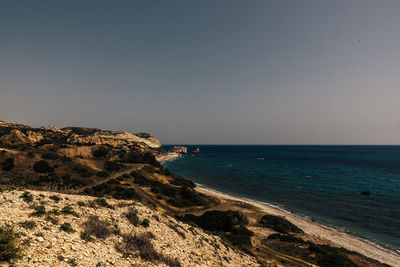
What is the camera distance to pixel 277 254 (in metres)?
24.2

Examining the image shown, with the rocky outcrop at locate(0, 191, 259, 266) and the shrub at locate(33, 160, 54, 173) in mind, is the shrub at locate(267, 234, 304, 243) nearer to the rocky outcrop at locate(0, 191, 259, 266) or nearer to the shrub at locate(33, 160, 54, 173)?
the rocky outcrop at locate(0, 191, 259, 266)

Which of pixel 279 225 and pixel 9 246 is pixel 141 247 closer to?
pixel 9 246

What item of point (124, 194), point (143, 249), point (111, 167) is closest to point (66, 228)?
point (143, 249)

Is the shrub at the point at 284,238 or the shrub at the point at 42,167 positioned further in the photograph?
the shrub at the point at 42,167

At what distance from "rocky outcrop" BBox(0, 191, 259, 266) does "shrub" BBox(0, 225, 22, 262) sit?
1.06ft

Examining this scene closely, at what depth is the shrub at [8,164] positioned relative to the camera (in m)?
38.8

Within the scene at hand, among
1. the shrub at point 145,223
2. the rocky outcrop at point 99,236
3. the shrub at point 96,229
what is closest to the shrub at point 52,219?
the rocky outcrop at point 99,236

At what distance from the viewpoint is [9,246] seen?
8.20m

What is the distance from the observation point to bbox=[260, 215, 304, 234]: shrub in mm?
34641

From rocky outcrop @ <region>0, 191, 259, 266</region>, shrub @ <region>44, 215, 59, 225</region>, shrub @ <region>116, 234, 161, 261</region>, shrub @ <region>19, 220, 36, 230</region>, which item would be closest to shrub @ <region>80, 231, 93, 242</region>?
rocky outcrop @ <region>0, 191, 259, 266</region>

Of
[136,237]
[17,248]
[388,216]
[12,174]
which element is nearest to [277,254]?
[136,237]

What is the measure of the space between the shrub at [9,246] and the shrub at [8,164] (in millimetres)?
43379

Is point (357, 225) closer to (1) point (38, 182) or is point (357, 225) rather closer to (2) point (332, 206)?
(2) point (332, 206)

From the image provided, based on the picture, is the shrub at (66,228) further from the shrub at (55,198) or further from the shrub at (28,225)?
the shrub at (55,198)
